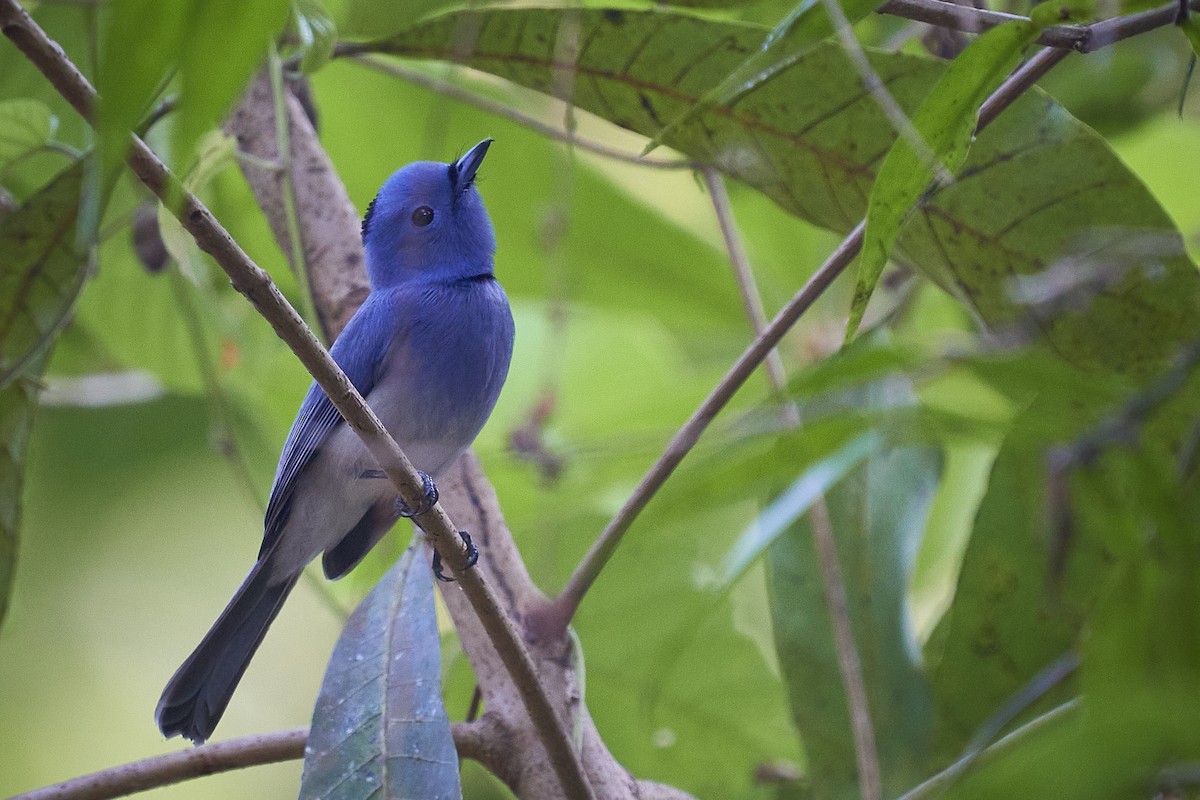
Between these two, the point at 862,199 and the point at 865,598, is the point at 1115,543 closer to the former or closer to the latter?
the point at 862,199

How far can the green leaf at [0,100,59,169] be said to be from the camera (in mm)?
1601

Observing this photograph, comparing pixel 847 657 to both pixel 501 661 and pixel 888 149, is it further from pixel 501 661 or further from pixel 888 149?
pixel 888 149

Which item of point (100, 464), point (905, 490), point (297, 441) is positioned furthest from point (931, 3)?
point (100, 464)

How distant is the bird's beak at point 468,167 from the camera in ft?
6.73

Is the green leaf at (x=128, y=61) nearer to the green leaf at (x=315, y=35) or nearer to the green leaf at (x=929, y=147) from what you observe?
the green leaf at (x=929, y=147)

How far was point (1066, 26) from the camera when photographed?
3.41 feet

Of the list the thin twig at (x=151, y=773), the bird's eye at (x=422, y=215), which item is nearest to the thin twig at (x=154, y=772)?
the thin twig at (x=151, y=773)

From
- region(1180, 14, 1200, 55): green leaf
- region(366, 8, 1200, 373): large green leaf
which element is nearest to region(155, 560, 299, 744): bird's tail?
region(366, 8, 1200, 373): large green leaf

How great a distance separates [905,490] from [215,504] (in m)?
2.20

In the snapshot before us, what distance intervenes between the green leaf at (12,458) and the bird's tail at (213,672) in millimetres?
276

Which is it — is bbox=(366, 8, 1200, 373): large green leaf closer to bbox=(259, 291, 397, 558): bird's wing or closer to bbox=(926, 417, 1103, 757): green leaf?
bbox=(926, 417, 1103, 757): green leaf

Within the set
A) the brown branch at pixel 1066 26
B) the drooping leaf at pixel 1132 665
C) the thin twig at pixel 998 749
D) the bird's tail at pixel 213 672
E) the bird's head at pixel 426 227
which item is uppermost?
the bird's head at pixel 426 227

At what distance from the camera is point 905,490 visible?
1905 mm

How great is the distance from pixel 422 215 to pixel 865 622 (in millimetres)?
1056
